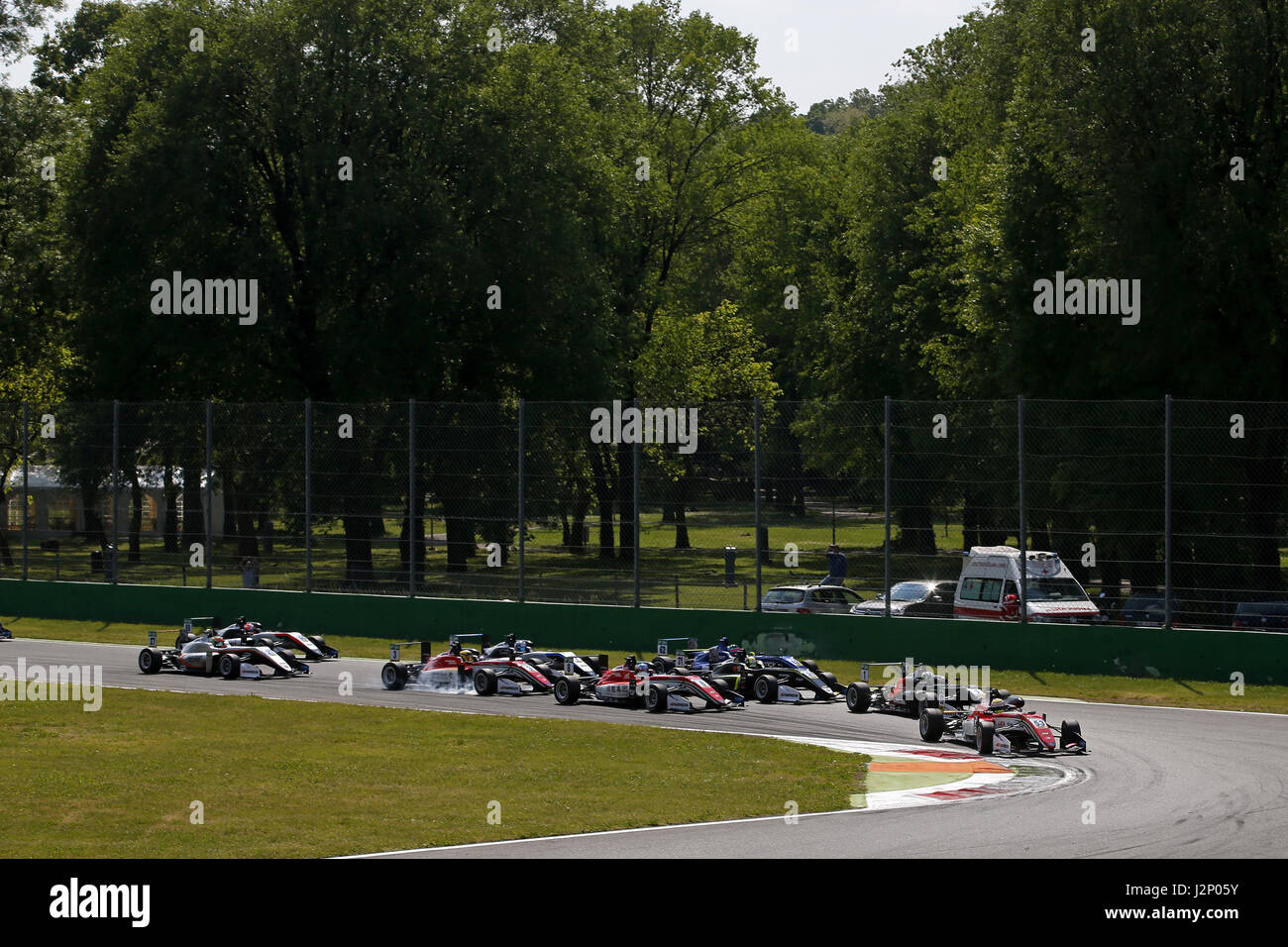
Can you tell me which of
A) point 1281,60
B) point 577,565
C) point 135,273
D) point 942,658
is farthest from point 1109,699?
point 135,273

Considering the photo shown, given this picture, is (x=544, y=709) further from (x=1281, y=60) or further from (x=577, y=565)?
(x=1281, y=60)

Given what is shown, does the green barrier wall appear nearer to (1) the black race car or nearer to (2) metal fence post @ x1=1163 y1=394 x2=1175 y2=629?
(2) metal fence post @ x1=1163 y1=394 x2=1175 y2=629

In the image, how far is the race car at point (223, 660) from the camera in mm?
24328

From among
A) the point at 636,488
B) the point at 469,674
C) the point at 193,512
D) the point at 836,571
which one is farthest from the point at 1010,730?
the point at 193,512

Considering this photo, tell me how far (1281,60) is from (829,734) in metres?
20.7

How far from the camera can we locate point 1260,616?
23.4 metres

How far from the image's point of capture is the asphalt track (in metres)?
11.8

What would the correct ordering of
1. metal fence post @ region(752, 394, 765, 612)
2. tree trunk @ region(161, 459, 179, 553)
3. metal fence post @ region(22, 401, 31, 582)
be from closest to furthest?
1. metal fence post @ region(752, 394, 765, 612)
2. tree trunk @ region(161, 459, 179, 553)
3. metal fence post @ region(22, 401, 31, 582)

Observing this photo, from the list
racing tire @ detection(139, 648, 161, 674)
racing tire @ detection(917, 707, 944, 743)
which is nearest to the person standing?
racing tire @ detection(917, 707, 944, 743)

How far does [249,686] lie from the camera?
2362 centimetres

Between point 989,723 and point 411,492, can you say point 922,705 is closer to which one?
point 989,723

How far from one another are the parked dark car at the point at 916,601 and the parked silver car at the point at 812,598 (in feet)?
0.89
